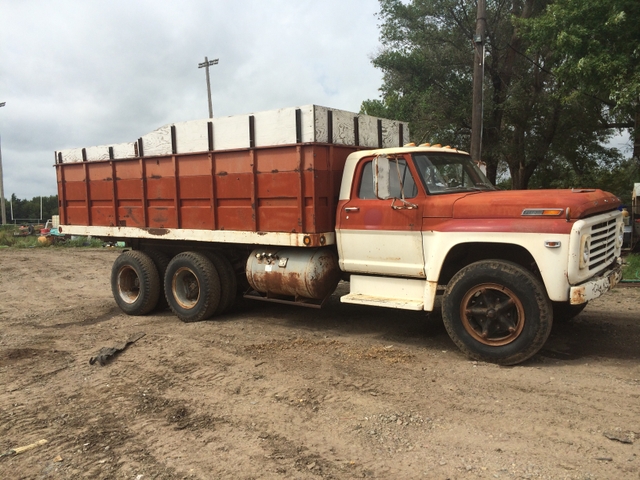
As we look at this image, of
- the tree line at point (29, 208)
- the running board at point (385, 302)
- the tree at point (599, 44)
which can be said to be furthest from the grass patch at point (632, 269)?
the tree line at point (29, 208)

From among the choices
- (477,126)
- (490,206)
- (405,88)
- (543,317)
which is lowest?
(543,317)

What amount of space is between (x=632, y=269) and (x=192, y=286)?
27.4ft

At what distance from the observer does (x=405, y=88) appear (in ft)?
59.7

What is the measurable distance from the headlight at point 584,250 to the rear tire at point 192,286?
4812mm

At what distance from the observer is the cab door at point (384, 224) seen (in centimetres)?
602

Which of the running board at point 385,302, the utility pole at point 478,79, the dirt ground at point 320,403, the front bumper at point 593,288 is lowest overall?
the dirt ground at point 320,403

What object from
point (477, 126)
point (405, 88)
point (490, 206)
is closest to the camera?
point (490, 206)

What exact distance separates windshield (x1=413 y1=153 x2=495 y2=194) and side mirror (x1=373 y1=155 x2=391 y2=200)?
0.35 m

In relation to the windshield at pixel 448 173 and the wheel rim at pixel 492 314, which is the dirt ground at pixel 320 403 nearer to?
the wheel rim at pixel 492 314

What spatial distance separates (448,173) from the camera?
6344mm

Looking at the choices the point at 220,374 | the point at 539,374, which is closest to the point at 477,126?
the point at 539,374

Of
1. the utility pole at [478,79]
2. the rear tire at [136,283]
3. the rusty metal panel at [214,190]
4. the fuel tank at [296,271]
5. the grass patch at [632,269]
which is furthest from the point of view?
the utility pole at [478,79]

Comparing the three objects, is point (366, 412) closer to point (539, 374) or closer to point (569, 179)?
point (539, 374)

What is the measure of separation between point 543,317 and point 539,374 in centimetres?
52
